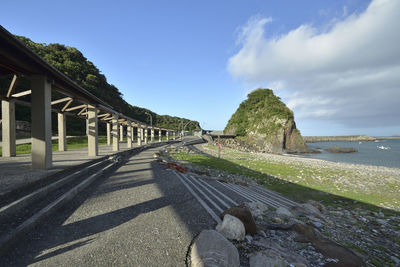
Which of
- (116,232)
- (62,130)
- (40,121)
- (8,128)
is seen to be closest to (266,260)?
(116,232)

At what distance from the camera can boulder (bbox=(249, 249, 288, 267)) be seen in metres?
2.47

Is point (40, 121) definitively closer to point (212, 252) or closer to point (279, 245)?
point (212, 252)

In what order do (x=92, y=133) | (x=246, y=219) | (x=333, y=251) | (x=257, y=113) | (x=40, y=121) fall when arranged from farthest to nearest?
(x=257, y=113)
(x=92, y=133)
(x=40, y=121)
(x=246, y=219)
(x=333, y=251)

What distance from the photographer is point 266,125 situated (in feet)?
227

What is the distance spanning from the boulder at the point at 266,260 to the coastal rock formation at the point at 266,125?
188 feet

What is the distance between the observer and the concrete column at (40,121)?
20.8 ft

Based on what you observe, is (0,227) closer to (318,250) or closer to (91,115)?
(318,250)

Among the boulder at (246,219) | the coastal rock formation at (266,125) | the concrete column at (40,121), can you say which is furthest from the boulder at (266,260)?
the coastal rock formation at (266,125)

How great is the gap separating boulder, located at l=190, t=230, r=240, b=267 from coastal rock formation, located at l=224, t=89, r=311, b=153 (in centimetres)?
5762

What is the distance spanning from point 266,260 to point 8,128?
14.3 m

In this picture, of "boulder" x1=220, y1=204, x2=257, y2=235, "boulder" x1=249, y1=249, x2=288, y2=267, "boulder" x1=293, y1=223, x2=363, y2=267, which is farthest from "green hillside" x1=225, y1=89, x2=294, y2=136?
"boulder" x1=249, y1=249, x2=288, y2=267

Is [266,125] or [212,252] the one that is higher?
[266,125]

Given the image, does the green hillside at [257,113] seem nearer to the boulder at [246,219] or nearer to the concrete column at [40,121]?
the boulder at [246,219]

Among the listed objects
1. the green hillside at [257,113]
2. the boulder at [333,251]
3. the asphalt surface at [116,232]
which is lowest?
the boulder at [333,251]
